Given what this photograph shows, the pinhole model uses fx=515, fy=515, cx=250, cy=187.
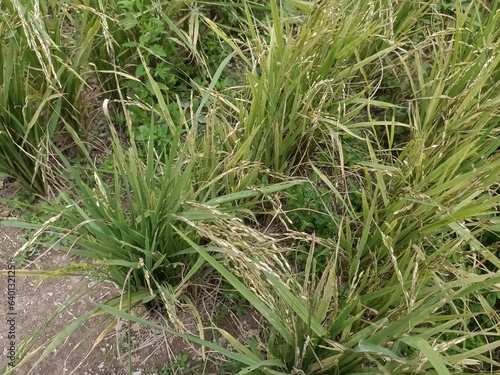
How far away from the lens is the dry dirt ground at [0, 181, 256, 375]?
4.44 feet

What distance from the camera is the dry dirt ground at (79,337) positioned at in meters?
1.35

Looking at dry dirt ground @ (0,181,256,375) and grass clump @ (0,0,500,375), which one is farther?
dry dirt ground @ (0,181,256,375)

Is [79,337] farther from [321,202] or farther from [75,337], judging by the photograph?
[321,202]

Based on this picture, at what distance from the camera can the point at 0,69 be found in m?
1.47

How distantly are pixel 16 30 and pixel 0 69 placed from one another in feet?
0.39

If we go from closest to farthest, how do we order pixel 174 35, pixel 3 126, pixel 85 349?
pixel 85 349 → pixel 3 126 → pixel 174 35

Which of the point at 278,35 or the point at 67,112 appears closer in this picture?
the point at 278,35

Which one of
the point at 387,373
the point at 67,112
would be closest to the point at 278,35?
the point at 67,112

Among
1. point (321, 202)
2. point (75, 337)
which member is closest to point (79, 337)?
point (75, 337)

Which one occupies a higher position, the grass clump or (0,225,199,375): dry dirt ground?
the grass clump

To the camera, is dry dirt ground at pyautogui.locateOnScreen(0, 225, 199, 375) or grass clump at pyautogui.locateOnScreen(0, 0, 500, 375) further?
dry dirt ground at pyautogui.locateOnScreen(0, 225, 199, 375)

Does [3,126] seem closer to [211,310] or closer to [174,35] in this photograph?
[174,35]

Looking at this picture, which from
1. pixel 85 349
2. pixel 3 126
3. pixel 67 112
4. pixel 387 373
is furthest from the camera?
pixel 67 112

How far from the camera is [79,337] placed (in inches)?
54.9
